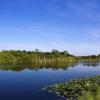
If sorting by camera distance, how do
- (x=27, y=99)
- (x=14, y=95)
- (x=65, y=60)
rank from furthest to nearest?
(x=65, y=60), (x=14, y=95), (x=27, y=99)

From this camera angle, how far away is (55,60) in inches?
2435

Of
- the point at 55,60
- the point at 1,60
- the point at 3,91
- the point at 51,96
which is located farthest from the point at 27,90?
the point at 55,60

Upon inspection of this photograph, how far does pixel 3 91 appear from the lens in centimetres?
1703

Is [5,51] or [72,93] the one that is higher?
[5,51]

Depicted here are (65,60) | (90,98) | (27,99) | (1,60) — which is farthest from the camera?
(65,60)

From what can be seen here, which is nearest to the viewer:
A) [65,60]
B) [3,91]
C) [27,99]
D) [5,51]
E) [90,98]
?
[90,98]

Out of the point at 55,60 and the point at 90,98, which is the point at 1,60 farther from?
the point at 90,98

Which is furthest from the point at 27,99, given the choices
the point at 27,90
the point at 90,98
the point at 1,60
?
the point at 1,60

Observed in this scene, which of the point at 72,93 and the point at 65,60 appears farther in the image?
the point at 65,60

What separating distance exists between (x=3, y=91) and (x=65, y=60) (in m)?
48.5

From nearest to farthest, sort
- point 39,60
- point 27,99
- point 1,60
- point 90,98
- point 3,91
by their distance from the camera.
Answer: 1. point 90,98
2. point 27,99
3. point 3,91
4. point 1,60
5. point 39,60

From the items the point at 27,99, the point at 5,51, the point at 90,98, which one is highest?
the point at 5,51

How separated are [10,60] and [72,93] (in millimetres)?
38880

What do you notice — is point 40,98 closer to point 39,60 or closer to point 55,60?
point 39,60
